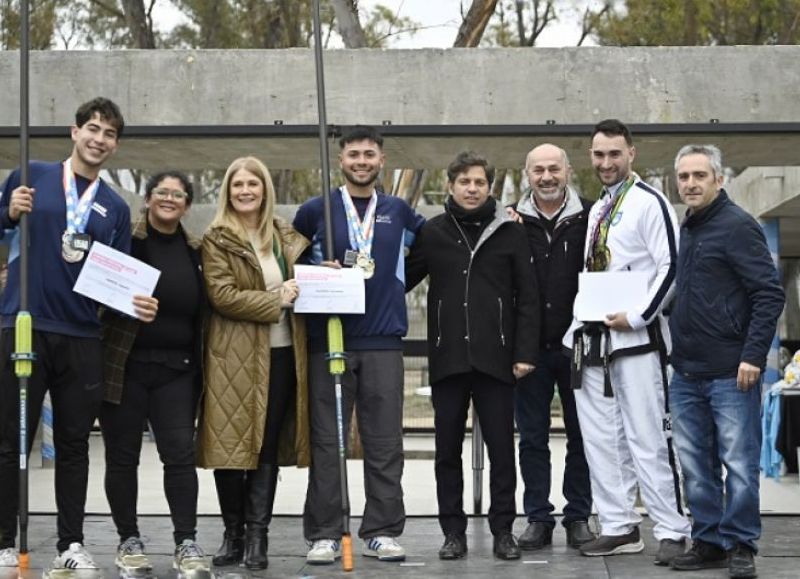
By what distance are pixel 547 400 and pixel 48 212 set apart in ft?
8.44

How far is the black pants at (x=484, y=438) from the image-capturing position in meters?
6.12

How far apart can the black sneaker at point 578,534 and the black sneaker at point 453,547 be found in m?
0.36

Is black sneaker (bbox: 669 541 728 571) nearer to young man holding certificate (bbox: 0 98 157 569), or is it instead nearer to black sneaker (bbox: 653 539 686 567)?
black sneaker (bbox: 653 539 686 567)

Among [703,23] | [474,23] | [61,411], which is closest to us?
[61,411]

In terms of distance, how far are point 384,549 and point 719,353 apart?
1.79m

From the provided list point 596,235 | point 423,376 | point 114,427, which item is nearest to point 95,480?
point 114,427

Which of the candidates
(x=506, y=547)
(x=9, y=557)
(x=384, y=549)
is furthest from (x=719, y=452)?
(x=9, y=557)

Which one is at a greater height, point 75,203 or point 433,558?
point 75,203

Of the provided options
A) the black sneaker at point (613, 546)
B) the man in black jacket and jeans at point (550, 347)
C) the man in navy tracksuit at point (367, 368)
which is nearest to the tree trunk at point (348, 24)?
the man in black jacket and jeans at point (550, 347)

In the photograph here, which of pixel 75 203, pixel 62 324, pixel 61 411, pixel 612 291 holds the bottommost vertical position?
pixel 61 411

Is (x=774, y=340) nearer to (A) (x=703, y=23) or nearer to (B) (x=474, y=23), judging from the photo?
(B) (x=474, y=23)

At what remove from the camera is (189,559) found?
18.3 ft

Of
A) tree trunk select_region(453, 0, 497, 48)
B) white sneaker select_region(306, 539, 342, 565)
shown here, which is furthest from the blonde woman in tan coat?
tree trunk select_region(453, 0, 497, 48)

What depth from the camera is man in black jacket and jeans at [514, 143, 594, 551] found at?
6320 millimetres
